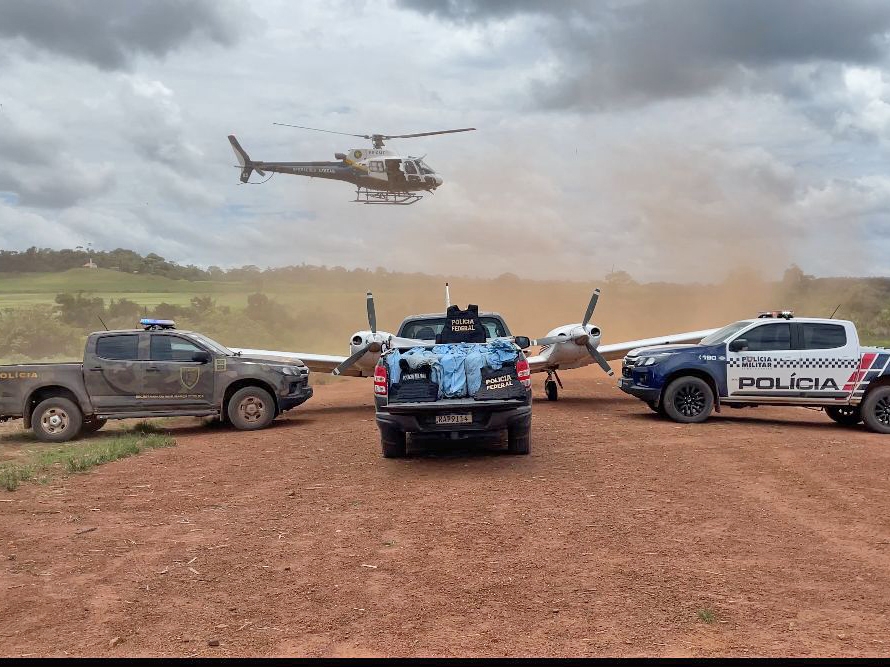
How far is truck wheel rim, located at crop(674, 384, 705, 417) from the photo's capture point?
13414 millimetres

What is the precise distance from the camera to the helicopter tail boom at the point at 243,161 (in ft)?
132

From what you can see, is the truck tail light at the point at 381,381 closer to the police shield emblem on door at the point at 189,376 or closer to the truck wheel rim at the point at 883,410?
the police shield emblem on door at the point at 189,376

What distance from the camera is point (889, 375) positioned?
13.1 m

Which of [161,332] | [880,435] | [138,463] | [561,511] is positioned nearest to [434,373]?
[561,511]

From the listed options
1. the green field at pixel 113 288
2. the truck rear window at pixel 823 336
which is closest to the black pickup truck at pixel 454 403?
the truck rear window at pixel 823 336

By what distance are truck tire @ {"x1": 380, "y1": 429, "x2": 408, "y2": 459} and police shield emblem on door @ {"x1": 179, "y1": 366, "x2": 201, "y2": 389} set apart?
4760mm

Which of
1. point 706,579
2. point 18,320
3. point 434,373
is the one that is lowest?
point 706,579

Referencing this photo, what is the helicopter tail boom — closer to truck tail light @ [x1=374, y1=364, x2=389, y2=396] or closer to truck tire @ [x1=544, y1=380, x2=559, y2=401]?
truck tire @ [x1=544, y1=380, x2=559, y2=401]

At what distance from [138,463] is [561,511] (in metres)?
6.34

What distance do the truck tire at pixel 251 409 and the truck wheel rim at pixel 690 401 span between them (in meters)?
7.32

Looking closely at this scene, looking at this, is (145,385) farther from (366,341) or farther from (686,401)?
(686,401)

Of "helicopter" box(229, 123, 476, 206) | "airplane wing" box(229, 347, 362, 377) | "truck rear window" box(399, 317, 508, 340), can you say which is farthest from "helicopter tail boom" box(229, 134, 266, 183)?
"truck rear window" box(399, 317, 508, 340)

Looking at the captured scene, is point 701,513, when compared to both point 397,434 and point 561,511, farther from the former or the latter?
point 397,434

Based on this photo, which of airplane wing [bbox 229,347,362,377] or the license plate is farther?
airplane wing [bbox 229,347,362,377]
